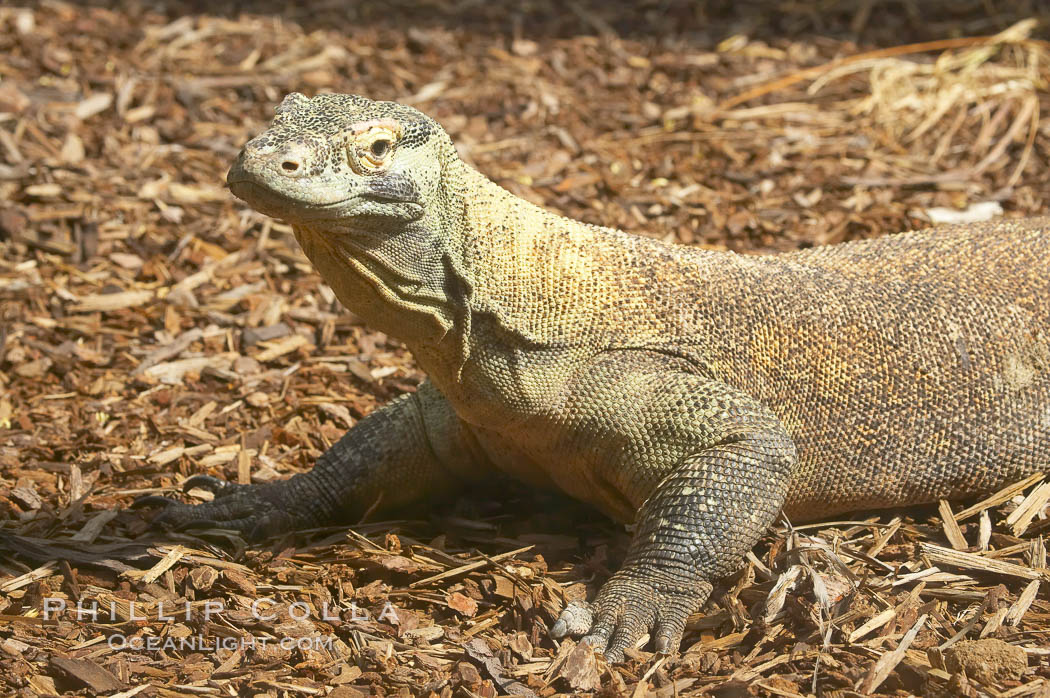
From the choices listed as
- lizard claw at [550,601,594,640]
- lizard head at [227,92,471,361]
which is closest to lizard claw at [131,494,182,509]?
lizard head at [227,92,471,361]

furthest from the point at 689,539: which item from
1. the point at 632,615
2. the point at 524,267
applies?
the point at 524,267

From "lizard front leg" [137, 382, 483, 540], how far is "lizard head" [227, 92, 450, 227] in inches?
60.1

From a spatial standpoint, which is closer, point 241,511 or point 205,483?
point 241,511

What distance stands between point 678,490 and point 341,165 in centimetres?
189

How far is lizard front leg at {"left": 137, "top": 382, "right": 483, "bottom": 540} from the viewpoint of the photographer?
594 centimetres

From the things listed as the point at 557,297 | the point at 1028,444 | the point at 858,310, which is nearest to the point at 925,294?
the point at 858,310

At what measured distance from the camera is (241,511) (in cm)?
595

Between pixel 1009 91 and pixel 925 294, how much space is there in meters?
4.89

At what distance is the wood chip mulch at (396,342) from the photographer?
15.7ft

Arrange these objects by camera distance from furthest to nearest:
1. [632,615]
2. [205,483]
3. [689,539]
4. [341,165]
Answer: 1. [205,483]
2. [689,539]
3. [632,615]
4. [341,165]

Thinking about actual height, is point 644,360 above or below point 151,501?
above

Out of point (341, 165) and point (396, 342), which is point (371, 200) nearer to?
point (341, 165)

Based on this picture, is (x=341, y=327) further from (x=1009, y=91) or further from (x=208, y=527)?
(x=1009, y=91)

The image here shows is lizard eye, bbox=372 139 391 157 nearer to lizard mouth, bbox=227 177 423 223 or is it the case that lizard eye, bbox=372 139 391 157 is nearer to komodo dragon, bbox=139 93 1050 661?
komodo dragon, bbox=139 93 1050 661
